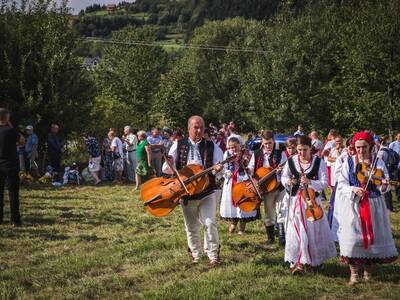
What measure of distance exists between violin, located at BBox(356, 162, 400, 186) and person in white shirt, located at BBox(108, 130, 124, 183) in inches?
490

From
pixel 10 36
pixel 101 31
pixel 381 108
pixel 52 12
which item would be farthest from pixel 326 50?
pixel 101 31

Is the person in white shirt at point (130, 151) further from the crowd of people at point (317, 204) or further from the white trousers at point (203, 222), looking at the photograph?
the white trousers at point (203, 222)

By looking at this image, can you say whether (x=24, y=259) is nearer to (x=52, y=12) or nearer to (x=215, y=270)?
(x=215, y=270)

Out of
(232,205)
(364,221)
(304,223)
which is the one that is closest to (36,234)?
(232,205)

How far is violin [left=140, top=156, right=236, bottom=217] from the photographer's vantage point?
681 cm

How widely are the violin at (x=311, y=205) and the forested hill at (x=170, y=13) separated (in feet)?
249

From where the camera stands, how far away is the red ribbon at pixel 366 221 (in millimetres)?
6488

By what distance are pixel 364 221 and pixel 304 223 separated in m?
0.80

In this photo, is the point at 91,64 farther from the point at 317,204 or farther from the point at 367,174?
the point at 367,174

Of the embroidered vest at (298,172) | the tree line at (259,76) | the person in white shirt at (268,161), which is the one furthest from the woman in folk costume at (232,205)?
the tree line at (259,76)

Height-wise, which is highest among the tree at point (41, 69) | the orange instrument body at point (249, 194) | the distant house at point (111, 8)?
the distant house at point (111, 8)

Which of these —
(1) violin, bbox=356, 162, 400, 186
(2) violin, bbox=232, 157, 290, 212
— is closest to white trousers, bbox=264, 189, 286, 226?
(2) violin, bbox=232, 157, 290, 212

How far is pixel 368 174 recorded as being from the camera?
6.52m

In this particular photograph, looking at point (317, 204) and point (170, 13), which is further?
point (170, 13)
